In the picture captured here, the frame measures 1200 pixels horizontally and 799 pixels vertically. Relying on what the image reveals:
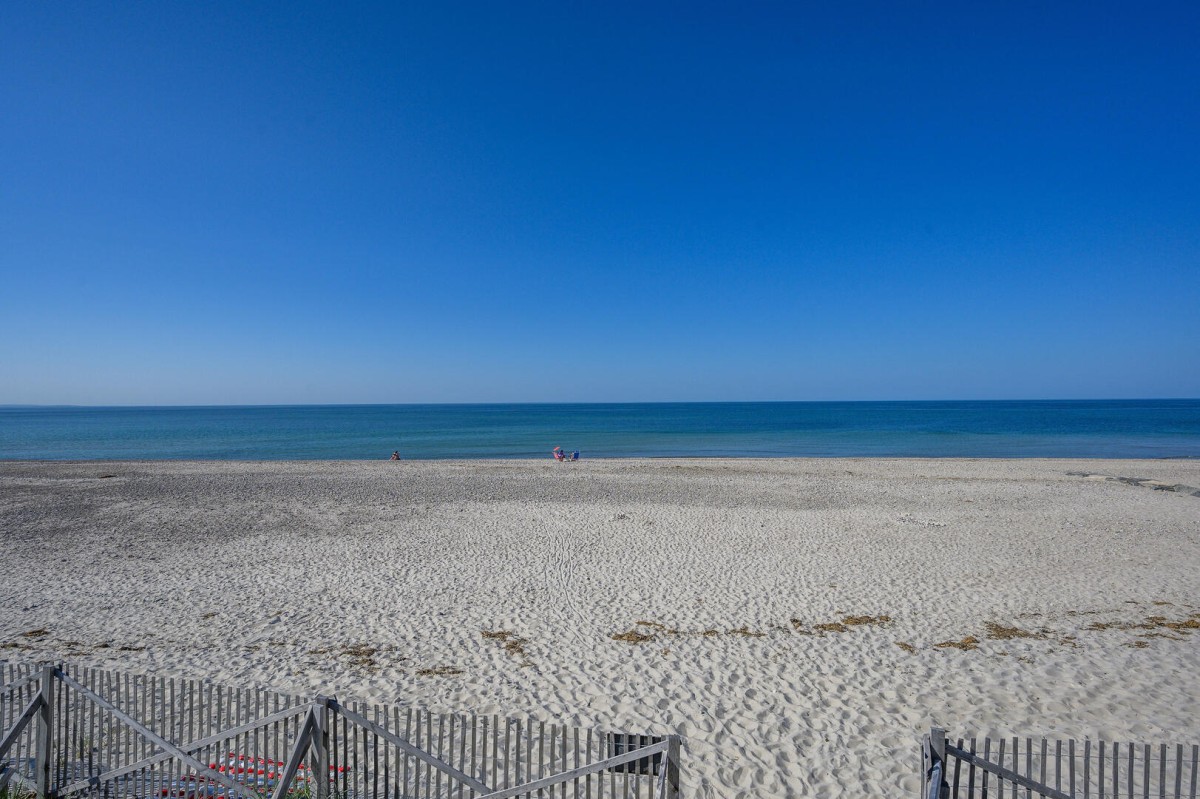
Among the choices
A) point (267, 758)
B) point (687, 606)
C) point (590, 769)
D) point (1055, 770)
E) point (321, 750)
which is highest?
point (590, 769)

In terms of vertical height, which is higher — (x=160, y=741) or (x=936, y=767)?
(x=936, y=767)

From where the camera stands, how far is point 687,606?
1215 centimetres

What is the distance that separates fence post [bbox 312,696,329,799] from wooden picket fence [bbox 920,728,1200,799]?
16.0 feet

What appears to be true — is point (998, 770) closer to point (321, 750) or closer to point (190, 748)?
point (321, 750)

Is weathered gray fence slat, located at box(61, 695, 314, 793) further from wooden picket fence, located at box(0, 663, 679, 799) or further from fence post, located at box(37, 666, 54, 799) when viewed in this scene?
fence post, located at box(37, 666, 54, 799)

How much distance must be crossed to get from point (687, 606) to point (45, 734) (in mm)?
9562

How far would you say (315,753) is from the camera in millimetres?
5352

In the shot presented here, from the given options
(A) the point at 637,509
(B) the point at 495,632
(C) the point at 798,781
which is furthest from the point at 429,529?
(C) the point at 798,781

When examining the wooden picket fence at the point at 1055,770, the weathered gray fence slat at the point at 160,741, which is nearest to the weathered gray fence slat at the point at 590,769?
the wooden picket fence at the point at 1055,770

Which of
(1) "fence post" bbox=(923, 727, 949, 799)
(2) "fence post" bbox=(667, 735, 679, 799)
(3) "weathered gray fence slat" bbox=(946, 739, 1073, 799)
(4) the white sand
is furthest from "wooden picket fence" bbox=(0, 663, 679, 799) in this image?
(3) "weathered gray fence slat" bbox=(946, 739, 1073, 799)

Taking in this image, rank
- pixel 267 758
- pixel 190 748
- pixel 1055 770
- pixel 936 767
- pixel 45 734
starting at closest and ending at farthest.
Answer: pixel 936 767 → pixel 190 748 → pixel 267 758 → pixel 45 734 → pixel 1055 770

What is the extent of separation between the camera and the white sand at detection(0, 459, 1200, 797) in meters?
7.90

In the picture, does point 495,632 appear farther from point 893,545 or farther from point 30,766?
point 893,545

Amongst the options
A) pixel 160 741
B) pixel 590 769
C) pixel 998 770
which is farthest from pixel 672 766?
pixel 160 741
